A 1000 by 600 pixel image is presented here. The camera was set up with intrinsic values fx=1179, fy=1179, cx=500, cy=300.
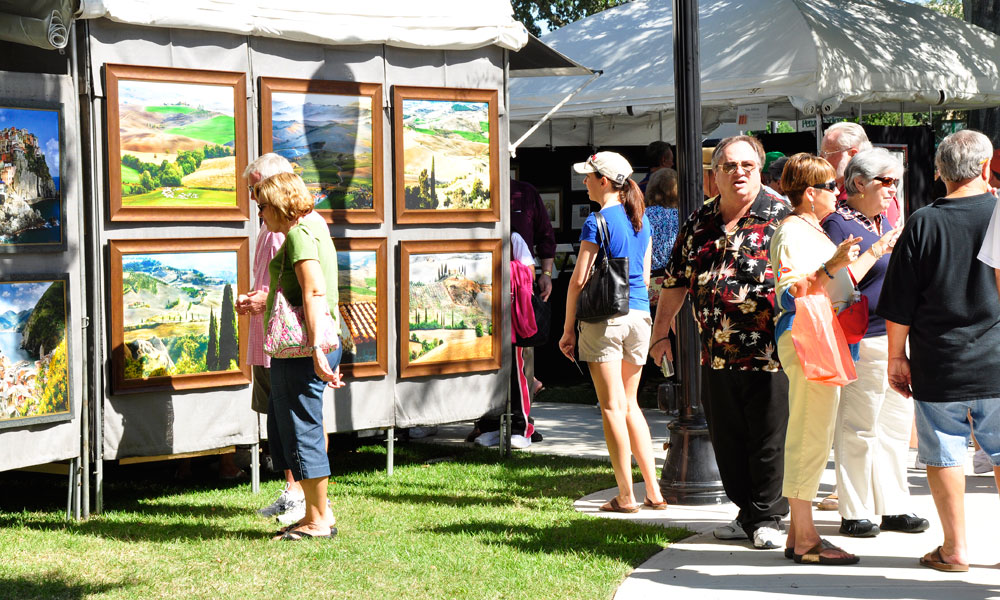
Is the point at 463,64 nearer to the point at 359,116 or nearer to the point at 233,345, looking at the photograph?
the point at 359,116

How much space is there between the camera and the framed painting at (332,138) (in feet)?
23.2

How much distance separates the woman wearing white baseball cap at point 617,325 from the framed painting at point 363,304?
1600 millimetres

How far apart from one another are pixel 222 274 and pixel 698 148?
113 inches

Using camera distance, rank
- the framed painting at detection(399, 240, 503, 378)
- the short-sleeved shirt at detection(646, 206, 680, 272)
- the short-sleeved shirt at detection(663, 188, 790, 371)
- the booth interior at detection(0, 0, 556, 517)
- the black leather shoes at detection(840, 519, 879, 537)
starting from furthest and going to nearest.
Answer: the short-sleeved shirt at detection(646, 206, 680, 272), the framed painting at detection(399, 240, 503, 378), the booth interior at detection(0, 0, 556, 517), the black leather shoes at detection(840, 519, 879, 537), the short-sleeved shirt at detection(663, 188, 790, 371)

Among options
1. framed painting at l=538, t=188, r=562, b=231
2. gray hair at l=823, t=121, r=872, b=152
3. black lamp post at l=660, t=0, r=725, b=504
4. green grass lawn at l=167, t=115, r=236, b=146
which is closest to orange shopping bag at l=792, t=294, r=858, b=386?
black lamp post at l=660, t=0, r=725, b=504

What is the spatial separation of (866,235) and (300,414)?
288 centimetres

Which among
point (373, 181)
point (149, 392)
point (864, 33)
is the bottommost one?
point (149, 392)

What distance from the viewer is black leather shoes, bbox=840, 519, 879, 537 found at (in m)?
5.77

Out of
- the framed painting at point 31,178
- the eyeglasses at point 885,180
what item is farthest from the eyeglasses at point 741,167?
the framed painting at point 31,178

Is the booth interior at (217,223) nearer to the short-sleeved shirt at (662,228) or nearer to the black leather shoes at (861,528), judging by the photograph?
the short-sleeved shirt at (662,228)

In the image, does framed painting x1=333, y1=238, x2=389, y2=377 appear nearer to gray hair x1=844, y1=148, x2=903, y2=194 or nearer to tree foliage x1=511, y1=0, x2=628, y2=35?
gray hair x1=844, y1=148, x2=903, y2=194

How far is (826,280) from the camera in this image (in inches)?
195

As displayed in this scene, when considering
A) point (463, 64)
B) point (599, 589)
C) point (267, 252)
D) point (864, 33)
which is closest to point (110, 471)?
point (267, 252)

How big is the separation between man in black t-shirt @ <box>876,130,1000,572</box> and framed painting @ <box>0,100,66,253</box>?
13.7ft
